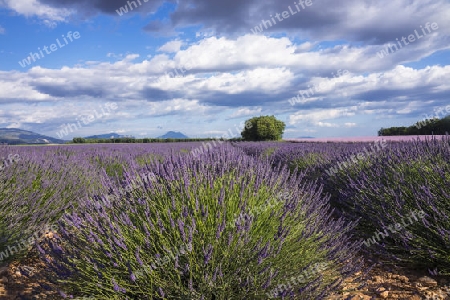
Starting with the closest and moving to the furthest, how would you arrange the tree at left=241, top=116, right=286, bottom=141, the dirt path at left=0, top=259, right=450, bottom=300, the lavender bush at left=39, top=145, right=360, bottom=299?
1. the lavender bush at left=39, top=145, right=360, bottom=299
2. the dirt path at left=0, top=259, right=450, bottom=300
3. the tree at left=241, top=116, right=286, bottom=141

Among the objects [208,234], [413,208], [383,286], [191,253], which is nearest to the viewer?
[191,253]

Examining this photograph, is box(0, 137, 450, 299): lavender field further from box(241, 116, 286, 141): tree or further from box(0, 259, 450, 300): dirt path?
box(241, 116, 286, 141): tree

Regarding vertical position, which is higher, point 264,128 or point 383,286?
point 264,128

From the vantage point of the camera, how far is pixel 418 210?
3.11 metres

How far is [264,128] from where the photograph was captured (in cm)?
2966

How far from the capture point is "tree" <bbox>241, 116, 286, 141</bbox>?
29766 mm

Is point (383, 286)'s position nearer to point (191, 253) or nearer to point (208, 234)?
point (208, 234)

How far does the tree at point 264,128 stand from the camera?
29.8m

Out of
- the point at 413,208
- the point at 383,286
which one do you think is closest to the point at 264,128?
the point at 413,208

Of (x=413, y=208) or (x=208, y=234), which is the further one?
(x=413, y=208)

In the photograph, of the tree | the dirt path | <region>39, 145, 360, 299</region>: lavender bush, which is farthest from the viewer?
the tree

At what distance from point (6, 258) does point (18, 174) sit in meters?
1.26

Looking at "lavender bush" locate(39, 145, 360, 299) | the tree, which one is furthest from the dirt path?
the tree

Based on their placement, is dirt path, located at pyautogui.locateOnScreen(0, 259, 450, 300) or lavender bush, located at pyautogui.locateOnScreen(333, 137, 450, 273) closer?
dirt path, located at pyautogui.locateOnScreen(0, 259, 450, 300)
